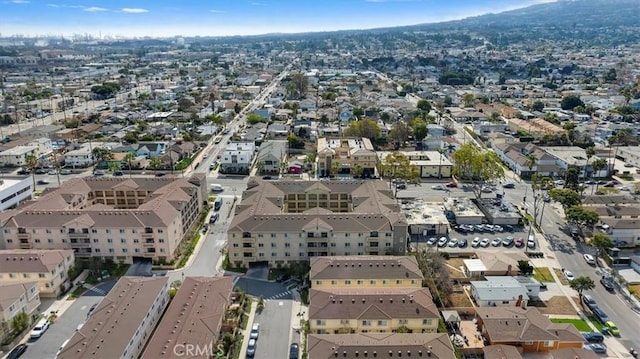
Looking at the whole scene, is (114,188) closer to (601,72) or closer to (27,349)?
(27,349)

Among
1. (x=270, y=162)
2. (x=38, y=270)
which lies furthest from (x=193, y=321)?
(x=270, y=162)

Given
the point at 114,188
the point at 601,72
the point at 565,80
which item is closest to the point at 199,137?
the point at 114,188

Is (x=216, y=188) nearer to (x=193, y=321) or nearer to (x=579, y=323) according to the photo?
(x=193, y=321)

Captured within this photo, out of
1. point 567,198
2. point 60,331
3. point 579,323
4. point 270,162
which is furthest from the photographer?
point 270,162

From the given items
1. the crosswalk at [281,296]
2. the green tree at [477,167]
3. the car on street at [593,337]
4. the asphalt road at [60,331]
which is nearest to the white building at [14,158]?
the asphalt road at [60,331]

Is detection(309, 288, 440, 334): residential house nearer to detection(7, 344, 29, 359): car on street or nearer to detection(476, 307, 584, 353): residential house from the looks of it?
detection(476, 307, 584, 353): residential house

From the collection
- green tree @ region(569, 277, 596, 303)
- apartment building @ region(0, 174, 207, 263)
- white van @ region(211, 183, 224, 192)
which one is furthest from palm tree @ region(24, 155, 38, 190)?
green tree @ region(569, 277, 596, 303)

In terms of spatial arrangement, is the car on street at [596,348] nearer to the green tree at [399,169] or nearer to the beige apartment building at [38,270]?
the green tree at [399,169]
